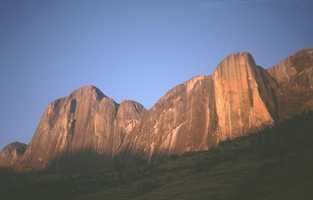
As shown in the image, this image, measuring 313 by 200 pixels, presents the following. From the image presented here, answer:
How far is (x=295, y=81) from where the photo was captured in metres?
149

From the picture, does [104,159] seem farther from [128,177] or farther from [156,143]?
[128,177]

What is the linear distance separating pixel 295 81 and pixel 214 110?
34252 mm

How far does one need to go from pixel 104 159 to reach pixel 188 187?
421 ft

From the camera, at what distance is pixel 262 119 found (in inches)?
5399

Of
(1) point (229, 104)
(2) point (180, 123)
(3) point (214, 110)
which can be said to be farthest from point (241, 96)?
(2) point (180, 123)

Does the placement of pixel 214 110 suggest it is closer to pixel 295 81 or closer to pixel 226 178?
pixel 295 81

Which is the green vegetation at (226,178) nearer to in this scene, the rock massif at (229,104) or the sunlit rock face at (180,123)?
the rock massif at (229,104)

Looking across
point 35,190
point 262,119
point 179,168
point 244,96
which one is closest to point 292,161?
point 179,168

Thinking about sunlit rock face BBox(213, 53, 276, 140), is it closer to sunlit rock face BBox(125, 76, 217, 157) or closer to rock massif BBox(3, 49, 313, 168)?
rock massif BBox(3, 49, 313, 168)

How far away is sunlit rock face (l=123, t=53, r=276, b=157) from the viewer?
143375mm

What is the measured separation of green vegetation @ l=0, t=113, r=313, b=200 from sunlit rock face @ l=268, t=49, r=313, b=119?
30.7m

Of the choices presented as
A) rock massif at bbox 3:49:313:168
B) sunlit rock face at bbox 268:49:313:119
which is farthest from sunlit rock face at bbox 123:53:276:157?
sunlit rock face at bbox 268:49:313:119

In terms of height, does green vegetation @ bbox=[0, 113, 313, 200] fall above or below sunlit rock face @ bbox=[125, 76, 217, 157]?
below

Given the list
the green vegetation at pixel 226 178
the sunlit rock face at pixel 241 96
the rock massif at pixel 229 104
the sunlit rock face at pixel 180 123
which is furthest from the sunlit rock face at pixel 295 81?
the green vegetation at pixel 226 178
